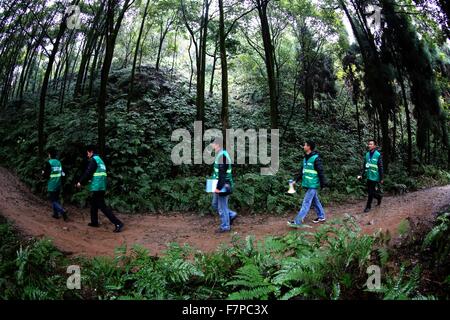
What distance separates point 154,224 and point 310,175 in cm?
483

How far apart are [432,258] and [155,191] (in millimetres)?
9179

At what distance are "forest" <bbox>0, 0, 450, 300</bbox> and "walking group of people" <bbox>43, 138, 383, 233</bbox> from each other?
1.60ft

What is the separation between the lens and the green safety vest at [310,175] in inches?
285

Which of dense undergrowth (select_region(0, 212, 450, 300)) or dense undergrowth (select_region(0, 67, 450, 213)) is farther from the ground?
dense undergrowth (select_region(0, 67, 450, 213))

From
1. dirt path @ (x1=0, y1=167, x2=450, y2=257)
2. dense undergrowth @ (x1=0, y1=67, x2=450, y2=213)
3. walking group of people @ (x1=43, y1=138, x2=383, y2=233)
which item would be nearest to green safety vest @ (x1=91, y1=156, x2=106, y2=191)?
walking group of people @ (x1=43, y1=138, x2=383, y2=233)

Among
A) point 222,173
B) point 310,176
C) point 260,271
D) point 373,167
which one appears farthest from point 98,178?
point 373,167

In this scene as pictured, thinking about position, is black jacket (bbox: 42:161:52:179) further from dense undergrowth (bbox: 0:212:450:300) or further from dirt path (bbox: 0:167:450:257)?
dense undergrowth (bbox: 0:212:450:300)

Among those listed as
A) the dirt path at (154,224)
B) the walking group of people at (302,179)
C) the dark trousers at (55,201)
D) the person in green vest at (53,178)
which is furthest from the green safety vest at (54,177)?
the walking group of people at (302,179)

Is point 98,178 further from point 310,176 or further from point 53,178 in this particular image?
point 310,176

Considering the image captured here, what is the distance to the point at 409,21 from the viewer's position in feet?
46.4

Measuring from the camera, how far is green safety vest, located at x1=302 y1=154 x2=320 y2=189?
7.25m

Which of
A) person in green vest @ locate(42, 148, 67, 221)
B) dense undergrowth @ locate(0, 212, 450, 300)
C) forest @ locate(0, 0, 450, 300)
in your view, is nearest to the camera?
dense undergrowth @ locate(0, 212, 450, 300)

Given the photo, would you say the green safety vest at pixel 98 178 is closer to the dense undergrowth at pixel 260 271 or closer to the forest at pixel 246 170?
the forest at pixel 246 170

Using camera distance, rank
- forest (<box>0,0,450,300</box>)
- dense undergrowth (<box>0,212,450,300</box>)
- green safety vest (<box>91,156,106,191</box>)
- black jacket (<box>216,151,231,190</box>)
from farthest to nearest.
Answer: green safety vest (<box>91,156,106,191</box>) → black jacket (<box>216,151,231,190</box>) → forest (<box>0,0,450,300</box>) → dense undergrowth (<box>0,212,450,300</box>)
